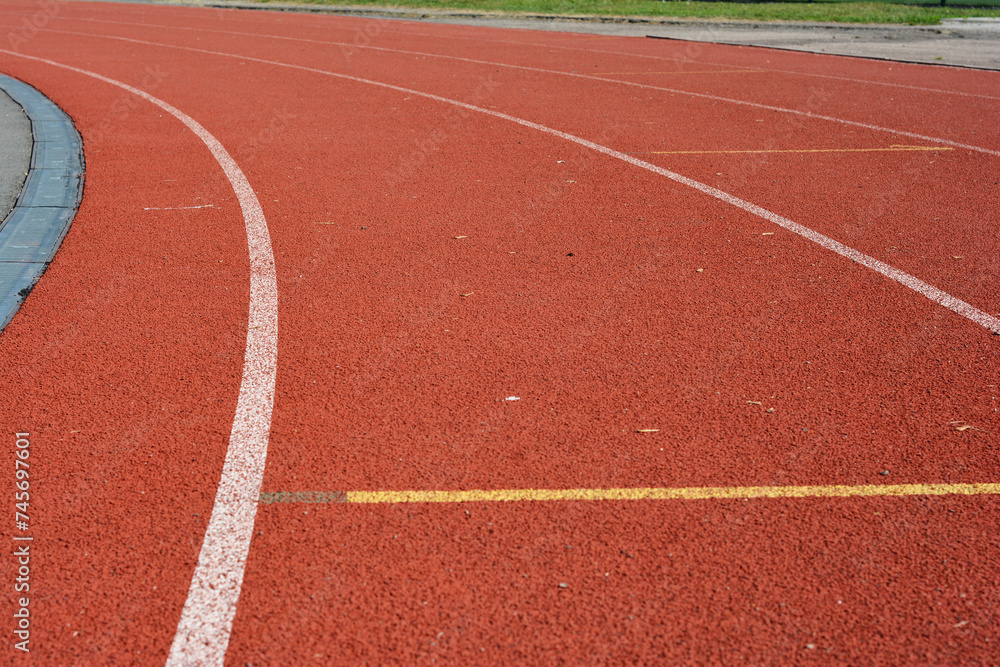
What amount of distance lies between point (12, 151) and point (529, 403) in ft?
23.4

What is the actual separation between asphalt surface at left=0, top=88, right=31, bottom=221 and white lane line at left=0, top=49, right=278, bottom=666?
2.99 m

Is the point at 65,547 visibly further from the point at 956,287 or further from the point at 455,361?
the point at 956,287

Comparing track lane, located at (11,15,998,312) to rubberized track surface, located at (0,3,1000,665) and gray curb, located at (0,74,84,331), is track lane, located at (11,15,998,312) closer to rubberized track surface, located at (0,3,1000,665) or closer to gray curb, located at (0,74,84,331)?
rubberized track surface, located at (0,3,1000,665)

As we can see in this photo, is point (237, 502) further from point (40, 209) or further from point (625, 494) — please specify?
point (40, 209)

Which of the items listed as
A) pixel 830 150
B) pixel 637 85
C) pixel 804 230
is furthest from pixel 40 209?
pixel 637 85

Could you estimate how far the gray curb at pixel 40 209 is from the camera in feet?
18.5

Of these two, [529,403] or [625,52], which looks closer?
[529,403]

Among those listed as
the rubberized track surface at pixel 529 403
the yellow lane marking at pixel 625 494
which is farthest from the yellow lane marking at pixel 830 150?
the yellow lane marking at pixel 625 494

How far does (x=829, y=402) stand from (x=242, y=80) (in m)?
11.6

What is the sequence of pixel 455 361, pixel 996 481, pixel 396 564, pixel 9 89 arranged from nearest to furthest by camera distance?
pixel 396 564 → pixel 996 481 → pixel 455 361 → pixel 9 89

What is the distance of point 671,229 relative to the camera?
6.67 meters

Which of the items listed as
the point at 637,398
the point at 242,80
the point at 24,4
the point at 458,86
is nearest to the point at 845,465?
the point at 637,398

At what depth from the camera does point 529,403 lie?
423 centimetres

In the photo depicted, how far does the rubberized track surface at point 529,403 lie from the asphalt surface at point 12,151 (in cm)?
78
